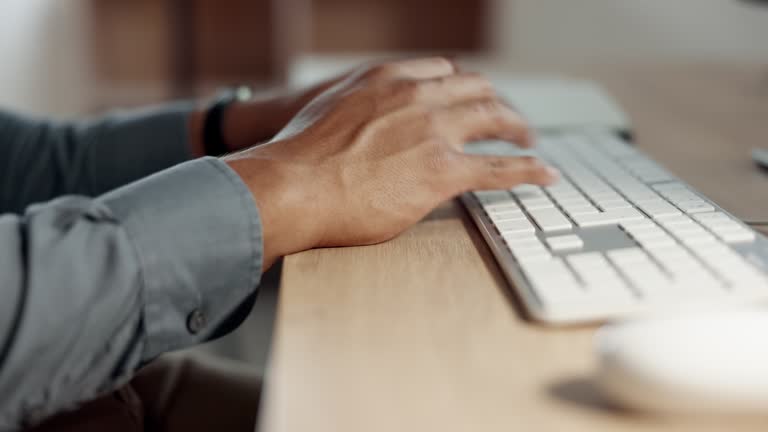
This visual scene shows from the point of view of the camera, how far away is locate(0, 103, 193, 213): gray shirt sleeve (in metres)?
0.91

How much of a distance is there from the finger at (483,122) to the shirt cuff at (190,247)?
18cm

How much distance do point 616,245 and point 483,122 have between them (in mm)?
182

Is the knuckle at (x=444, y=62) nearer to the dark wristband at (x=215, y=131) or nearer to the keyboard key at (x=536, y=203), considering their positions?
the keyboard key at (x=536, y=203)

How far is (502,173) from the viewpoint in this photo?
0.61 m

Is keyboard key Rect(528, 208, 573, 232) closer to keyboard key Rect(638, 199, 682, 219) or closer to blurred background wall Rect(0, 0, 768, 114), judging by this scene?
A: keyboard key Rect(638, 199, 682, 219)

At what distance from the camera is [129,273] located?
481 millimetres

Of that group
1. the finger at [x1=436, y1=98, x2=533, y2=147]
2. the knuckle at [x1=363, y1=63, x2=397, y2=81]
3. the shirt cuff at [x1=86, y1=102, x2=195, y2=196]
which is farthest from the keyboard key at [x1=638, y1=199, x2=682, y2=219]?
the shirt cuff at [x1=86, y1=102, x2=195, y2=196]

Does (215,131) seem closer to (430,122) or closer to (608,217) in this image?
(430,122)

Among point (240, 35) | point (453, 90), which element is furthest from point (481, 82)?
point (240, 35)

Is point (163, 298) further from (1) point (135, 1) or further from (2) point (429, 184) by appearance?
(1) point (135, 1)

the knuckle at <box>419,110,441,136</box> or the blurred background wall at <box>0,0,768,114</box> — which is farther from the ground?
the knuckle at <box>419,110,441,136</box>

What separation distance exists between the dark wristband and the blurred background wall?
6.68 ft

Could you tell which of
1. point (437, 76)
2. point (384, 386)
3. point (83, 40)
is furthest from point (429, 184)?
point (83, 40)

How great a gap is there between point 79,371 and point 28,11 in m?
2.67
